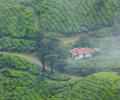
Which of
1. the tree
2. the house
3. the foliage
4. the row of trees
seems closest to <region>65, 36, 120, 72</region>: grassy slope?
the house

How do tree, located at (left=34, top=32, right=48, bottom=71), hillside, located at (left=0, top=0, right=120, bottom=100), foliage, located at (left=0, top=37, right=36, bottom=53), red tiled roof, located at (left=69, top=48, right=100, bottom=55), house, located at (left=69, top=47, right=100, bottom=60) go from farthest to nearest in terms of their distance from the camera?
foliage, located at (left=0, top=37, right=36, bottom=53), red tiled roof, located at (left=69, top=48, right=100, bottom=55), house, located at (left=69, top=47, right=100, bottom=60), tree, located at (left=34, top=32, right=48, bottom=71), hillside, located at (left=0, top=0, right=120, bottom=100)

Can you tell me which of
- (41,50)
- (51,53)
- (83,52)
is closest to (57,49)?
(51,53)

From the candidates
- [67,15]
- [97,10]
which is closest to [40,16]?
[67,15]

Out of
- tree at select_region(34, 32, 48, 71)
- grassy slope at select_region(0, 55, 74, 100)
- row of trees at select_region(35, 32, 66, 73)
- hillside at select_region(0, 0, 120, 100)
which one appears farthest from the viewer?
tree at select_region(34, 32, 48, 71)

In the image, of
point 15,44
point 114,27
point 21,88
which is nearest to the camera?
point 21,88

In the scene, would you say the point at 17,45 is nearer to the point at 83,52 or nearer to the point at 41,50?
the point at 41,50

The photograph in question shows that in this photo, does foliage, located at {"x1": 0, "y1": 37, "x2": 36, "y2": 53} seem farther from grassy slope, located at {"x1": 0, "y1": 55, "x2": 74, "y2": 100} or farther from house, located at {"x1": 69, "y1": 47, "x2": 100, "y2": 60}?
house, located at {"x1": 69, "y1": 47, "x2": 100, "y2": 60}

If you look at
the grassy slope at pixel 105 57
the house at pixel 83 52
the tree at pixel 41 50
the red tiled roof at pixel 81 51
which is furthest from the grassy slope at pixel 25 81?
the red tiled roof at pixel 81 51

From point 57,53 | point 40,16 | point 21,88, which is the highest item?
point 40,16

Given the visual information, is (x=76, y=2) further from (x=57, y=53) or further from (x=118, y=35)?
(x=57, y=53)
